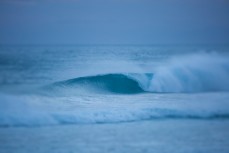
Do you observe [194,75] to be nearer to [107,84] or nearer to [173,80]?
[173,80]

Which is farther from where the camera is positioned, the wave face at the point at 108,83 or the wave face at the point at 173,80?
the wave face at the point at 173,80

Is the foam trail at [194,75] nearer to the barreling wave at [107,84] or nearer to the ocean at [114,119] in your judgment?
the ocean at [114,119]

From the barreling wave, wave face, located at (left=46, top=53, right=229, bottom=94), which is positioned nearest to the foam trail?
wave face, located at (left=46, top=53, right=229, bottom=94)

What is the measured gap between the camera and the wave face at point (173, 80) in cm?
1359

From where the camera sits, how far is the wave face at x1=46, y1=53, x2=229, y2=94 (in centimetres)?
1359

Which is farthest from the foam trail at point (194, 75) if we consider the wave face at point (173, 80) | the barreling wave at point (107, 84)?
the barreling wave at point (107, 84)

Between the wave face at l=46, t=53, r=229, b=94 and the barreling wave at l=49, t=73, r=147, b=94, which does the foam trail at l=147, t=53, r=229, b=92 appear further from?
the barreling wave at l=49, t=73, r=147, b=94

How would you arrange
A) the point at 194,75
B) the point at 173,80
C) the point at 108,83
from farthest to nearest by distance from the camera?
the point at 194,75 < the point at 173,80 < the point at 108,83

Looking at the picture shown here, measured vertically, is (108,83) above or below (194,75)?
below

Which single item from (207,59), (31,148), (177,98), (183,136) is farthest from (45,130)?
(207,59)

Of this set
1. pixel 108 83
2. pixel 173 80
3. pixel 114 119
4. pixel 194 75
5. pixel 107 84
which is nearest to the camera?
pixel 114 119

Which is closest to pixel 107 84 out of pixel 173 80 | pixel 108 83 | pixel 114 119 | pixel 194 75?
pixel 108 83

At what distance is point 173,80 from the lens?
48.5 ft

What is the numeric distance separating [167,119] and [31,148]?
3528 mm
